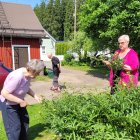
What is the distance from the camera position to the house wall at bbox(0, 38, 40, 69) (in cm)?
1789

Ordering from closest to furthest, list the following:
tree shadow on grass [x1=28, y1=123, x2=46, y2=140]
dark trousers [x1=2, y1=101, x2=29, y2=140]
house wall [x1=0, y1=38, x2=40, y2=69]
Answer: dark trousers [x1=2, y1=101, x2=29, y2=140] < tree shadow on grass [x1=28, y1=123, x2=46, y2=140] < house wall [x1=0, y1=38, x2=40, y2=69]

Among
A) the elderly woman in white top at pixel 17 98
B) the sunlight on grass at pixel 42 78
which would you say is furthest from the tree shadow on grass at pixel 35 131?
the sunlight on grass at pixel 42 78

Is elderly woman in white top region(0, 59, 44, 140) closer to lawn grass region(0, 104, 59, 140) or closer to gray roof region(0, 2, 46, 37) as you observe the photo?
lawn grass region(0, 104, 59, 140)

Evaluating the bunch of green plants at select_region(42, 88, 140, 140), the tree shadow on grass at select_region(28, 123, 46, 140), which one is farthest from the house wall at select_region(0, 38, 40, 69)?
the bunch of green plants at select_region(42, 88, 140, 140)

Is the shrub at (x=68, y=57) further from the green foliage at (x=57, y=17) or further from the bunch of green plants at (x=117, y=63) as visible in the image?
the green foliage at (x=57, y=17)

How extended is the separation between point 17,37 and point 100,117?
14819 millimetres

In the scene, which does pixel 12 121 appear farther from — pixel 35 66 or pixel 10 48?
pixel 10 48

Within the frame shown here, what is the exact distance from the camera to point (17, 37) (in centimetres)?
1838

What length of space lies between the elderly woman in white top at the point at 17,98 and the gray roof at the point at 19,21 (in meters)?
12.7

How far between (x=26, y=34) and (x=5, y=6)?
3.33m

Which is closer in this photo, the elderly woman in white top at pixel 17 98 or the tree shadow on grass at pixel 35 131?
the elderly woman in white top at pixel 17 98

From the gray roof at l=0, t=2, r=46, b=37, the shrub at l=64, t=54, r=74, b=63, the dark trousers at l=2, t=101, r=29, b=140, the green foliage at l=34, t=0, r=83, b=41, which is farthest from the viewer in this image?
the green foliage at l=34, t=0, r=83, b=41

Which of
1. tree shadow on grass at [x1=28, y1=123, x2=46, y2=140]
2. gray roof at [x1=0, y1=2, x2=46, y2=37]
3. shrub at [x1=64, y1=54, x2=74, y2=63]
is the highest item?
gray roof at [x1=0, y1=2, x2=46, y2=37]

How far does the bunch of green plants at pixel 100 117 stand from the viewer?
12.6ft
